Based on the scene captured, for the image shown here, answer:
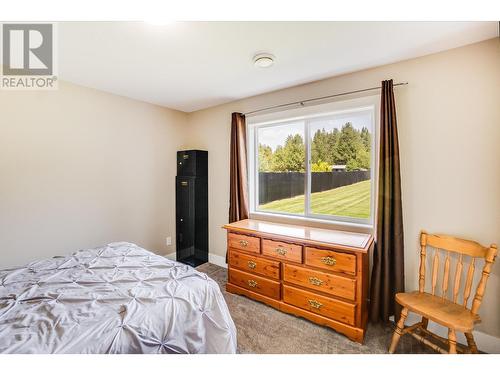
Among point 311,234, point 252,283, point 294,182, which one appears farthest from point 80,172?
point 311,234

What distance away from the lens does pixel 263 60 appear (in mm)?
1941

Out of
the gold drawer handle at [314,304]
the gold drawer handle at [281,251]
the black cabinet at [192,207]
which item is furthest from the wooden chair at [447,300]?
the black cabinet at [192,207]

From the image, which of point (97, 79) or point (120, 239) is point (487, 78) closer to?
point (97, 79)

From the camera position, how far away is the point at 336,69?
2.19 metres

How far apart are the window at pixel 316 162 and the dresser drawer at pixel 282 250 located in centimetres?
68

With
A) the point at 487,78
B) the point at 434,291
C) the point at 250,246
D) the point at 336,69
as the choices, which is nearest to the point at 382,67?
the point at 336,69

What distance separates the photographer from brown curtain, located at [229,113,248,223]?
3.00m

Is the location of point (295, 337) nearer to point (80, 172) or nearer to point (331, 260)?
point (331, 260)

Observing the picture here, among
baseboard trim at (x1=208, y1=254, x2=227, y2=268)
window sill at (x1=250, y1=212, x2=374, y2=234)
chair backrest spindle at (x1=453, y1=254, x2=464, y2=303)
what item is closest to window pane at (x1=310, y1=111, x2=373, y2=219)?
window sill at (x1=250, y1=212, x2=374, y2=234)

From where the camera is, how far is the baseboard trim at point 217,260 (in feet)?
11.1

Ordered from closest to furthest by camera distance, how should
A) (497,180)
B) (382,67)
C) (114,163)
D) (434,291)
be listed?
(497,180), (434,291), (382,67), (114,163)

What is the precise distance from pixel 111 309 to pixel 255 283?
1516 mm

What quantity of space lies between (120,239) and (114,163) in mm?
1023

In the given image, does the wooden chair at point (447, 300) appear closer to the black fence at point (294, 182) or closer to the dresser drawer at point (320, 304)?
the dresser drawer at point (320, 304)
